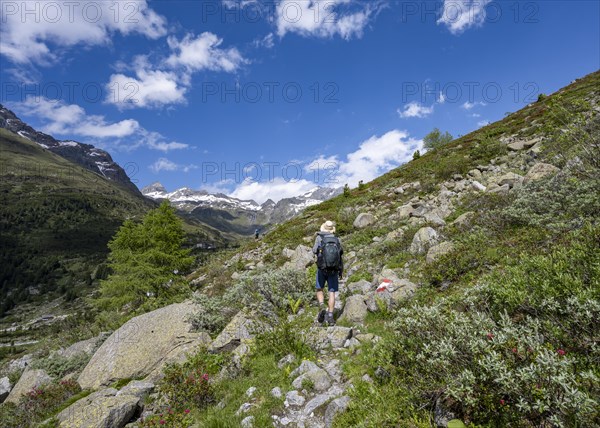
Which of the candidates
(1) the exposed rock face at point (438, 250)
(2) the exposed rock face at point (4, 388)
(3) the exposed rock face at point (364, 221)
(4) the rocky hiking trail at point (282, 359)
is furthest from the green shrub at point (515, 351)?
(2) the exposed rock face at point (4, 388)

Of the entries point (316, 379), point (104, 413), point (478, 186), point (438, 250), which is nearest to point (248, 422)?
point (316, 379)

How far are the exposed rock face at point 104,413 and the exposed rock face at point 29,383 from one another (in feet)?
19.1

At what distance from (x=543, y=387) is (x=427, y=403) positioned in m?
1.46

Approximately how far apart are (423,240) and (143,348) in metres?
10.6

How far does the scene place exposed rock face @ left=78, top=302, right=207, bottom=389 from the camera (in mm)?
9850

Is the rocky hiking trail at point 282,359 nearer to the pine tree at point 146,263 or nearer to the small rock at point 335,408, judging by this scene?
the small rock at point 335,408

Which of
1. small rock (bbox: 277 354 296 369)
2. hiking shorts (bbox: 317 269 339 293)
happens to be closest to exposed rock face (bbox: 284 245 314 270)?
hiking shorts (bbox: 317 269 339 293)

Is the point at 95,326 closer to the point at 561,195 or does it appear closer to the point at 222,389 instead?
the point at 222,389

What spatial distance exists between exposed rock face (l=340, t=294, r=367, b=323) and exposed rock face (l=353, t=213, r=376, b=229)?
11793 mm

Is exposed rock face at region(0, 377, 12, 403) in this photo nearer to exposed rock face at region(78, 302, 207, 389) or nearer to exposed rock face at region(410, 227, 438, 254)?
exposed rock face at region(78, 302, 207, 389)

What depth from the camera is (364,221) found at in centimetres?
2112

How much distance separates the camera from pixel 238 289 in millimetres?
11641

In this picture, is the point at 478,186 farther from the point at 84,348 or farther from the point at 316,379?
the point at 84,348

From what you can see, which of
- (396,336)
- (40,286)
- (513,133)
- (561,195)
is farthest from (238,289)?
(40,286)
